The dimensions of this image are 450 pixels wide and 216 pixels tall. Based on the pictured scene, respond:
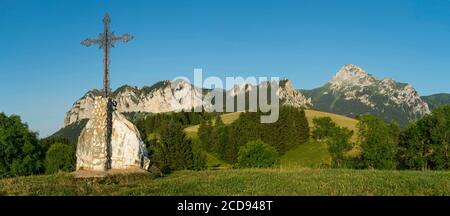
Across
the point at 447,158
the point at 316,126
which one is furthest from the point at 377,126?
the point at 316,126

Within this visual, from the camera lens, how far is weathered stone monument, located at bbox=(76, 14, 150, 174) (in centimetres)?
2627

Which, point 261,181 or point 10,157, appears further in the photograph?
point 10,157

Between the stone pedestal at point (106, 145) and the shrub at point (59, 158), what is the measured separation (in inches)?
2322

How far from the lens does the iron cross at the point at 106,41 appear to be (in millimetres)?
26875

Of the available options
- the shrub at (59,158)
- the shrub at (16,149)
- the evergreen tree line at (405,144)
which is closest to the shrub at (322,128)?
the evergreen tree line at (405,144)

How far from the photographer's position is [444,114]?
250 feet

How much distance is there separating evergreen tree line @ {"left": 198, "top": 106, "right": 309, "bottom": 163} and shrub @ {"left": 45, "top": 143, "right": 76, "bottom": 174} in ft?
140

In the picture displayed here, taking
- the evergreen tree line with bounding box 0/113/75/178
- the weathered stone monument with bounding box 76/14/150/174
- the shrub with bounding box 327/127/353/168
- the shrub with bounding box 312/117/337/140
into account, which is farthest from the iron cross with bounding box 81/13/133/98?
the shrub with bounding box 312/117/337/140

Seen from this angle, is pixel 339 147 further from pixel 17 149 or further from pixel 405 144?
pixel 17 149

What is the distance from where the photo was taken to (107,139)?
26406 mm
